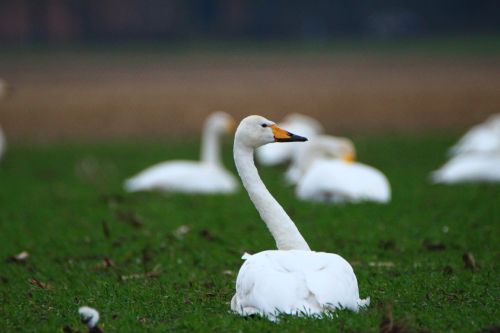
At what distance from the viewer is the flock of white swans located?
5.58m

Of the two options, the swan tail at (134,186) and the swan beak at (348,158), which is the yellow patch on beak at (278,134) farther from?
the swan tail at (134,186)

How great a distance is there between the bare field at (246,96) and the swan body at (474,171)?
8.94 metres

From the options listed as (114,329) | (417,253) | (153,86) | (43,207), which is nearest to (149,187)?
(43,207)

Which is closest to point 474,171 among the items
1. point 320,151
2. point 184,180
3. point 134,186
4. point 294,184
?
point 320,151

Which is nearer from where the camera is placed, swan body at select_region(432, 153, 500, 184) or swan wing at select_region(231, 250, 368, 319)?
swan wing at select_region(231, 250, 368, 319)

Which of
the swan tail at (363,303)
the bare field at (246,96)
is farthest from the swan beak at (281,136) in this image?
the bare field at (246,96)

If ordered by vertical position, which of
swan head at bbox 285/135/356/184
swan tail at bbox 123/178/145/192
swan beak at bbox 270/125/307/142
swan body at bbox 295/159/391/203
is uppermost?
swan beak at bbox 270/125/307/142

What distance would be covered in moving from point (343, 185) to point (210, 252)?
3.08 m

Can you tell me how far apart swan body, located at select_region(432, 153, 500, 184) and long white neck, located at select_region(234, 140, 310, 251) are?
6.74 m

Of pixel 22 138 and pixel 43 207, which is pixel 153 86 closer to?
pixel 22 138

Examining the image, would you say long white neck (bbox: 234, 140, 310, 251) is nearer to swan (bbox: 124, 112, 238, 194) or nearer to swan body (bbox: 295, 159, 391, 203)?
swan body (bbox: 295, 159, 391, 203)

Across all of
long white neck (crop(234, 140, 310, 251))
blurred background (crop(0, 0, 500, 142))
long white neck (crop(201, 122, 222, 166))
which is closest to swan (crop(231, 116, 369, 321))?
long white neck (crop(234, 140, 310, 251))

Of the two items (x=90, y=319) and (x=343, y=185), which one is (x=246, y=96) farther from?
(x=90, y=319)

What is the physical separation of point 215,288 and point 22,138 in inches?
657
